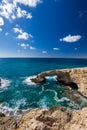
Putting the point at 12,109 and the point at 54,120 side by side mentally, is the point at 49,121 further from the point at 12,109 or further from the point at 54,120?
the point at 12,109

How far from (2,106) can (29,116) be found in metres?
17.9

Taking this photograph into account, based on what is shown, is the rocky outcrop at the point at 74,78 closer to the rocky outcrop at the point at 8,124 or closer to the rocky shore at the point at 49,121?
the rocky shore at the point at 49,121

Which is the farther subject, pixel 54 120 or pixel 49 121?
pixel 54 120

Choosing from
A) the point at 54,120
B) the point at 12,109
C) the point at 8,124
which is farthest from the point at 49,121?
the point at 12,109

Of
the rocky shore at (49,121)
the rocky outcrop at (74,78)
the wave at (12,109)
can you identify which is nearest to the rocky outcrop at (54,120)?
the rocky shore at (49,121)

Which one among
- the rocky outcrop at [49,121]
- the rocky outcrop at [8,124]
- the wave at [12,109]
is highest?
the rocky outcrop at [49,121]

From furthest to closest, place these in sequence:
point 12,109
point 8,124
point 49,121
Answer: point 12,109 → point 8,124 → point 49,121

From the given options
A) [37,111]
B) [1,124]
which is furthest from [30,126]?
[1,124]

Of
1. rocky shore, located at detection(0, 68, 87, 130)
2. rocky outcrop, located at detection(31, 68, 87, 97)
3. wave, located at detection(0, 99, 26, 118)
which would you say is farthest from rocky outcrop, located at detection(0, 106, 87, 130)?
rocky outcrop, located at detection(31, 68, 87, 97)

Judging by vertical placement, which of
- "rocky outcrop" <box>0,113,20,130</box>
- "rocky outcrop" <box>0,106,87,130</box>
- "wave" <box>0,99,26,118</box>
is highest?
"rocky outcrop" <box>0,106,87,130</box>

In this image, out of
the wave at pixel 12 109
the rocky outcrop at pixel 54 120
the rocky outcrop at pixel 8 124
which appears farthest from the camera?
the wave at pixel 12 109

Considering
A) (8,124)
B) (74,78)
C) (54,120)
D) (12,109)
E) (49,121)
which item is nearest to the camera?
(49,121)

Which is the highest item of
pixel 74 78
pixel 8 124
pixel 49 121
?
pixel 49 121

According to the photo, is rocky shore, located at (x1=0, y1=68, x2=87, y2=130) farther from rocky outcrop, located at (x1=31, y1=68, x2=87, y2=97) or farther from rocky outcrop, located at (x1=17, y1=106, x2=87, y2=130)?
rocky outcrop, located at (x1=31, y1=68, x2=87, y2=97)
